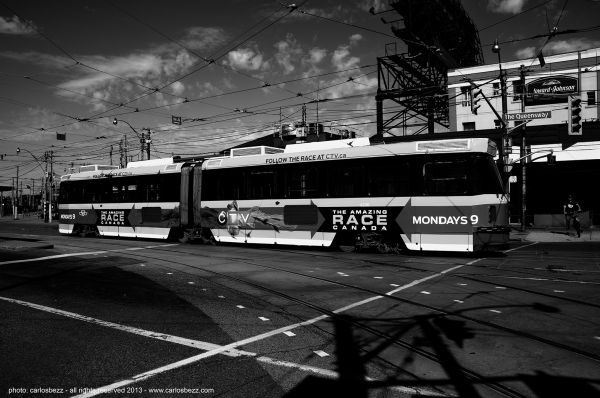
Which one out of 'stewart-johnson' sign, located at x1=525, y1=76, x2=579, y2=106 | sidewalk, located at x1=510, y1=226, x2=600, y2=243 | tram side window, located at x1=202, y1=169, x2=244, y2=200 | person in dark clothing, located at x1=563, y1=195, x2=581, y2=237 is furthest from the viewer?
'stewart-johnson' sign, located at x1=525, y1=76, x2=579, y2=106

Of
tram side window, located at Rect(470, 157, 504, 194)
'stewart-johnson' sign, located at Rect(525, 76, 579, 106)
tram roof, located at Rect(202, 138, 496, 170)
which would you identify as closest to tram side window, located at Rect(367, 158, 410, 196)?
tram roof, located at Rect(202, 138, 496, 170)

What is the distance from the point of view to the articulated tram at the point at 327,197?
1371cm

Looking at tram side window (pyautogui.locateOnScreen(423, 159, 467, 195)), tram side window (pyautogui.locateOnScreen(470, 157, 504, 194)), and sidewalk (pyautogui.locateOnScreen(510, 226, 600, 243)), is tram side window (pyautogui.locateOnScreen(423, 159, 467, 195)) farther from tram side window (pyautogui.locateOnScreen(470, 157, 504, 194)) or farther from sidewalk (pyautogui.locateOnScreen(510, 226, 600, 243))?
sidewalk (pyautogui.locateOnScreen(510, 226, 600, 243))

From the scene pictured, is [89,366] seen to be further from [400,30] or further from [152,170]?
[400,30]

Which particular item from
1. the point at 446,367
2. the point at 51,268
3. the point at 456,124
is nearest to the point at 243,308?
the point at 446,367

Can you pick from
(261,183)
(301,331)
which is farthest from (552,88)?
(301,331)

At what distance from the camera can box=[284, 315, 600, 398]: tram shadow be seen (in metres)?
4.27

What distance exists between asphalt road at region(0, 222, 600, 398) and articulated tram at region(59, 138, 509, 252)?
2546 millimetres

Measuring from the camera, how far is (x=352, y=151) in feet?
51.5

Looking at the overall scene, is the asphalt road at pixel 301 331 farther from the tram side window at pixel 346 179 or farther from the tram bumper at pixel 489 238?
the tram side window at pixel 346 179

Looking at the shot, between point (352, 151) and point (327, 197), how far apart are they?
1877 millimetres

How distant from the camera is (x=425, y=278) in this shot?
10500 mm

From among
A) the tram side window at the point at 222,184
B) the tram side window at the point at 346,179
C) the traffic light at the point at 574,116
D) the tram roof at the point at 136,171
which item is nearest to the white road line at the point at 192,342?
the tram side window at the point at 346,179

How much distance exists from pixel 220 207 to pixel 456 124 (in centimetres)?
2710
